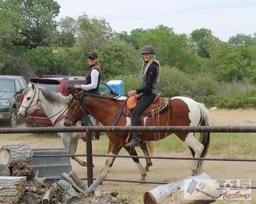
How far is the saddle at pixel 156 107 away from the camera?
1073 cm

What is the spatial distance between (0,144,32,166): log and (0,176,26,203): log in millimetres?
777

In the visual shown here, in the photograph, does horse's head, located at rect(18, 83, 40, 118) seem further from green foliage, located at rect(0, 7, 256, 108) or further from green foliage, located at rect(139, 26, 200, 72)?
green foliage, located at rect(139, 26, 200, 72)

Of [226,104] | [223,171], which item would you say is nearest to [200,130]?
[223,171]

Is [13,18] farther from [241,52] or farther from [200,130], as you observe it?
[200,130]

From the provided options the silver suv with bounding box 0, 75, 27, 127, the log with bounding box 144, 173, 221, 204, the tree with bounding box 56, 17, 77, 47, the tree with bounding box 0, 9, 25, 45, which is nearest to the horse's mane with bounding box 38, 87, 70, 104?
the log with bounding box 144, 173, 221, 204

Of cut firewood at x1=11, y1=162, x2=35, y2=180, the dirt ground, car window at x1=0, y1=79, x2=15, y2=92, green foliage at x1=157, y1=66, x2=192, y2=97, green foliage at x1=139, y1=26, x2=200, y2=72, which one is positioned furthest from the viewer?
green foliage at x1=139, y1=26, x2=200, y2=72

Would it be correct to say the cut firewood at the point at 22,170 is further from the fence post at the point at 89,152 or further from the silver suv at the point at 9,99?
the silver suv at the point at 9,99

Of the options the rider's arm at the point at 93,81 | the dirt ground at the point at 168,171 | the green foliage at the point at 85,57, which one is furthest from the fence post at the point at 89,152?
the green foliage at the point at 85,57

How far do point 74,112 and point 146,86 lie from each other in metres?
1.54

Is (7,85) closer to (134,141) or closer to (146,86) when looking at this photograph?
(146,86)

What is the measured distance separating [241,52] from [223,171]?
43172 mm

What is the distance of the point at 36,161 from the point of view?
8430 mm

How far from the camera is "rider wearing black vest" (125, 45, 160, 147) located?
33.8 feet

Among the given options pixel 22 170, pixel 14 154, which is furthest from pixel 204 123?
pixel 22 170
